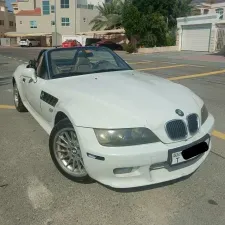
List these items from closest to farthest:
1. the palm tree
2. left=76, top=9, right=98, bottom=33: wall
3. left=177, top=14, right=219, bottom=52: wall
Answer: left=177, top=14, right=219, bottom=52: wall, the palm tree, left=76, top=9, right=98, bottom=33: wall

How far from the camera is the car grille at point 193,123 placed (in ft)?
9.44

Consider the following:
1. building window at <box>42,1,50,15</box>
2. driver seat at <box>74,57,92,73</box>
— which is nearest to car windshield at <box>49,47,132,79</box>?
driver seat at <box>74,57,92,73</box>

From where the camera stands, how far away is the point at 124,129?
2652 millimetres

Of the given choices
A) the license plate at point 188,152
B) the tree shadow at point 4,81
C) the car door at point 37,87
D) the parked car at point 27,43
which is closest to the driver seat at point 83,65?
the car door at point 37,87

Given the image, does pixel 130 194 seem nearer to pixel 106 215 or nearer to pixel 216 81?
pixel 106 215

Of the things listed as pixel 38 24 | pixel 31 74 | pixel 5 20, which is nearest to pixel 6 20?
pixel 5 20

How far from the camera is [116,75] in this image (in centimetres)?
402

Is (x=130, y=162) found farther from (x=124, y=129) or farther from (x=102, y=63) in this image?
(x=102, y=63)

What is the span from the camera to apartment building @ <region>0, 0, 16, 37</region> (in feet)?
229

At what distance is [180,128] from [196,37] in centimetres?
3053

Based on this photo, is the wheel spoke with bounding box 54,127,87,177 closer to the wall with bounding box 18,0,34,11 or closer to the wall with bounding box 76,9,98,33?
the wall with bounding box 76,9,98,33

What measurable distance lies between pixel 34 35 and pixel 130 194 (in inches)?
2242

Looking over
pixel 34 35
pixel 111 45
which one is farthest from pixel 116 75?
pixel 34 35

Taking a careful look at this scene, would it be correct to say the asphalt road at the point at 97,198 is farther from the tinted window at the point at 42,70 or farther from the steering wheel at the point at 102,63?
the steering wheel at the point at 102,63
